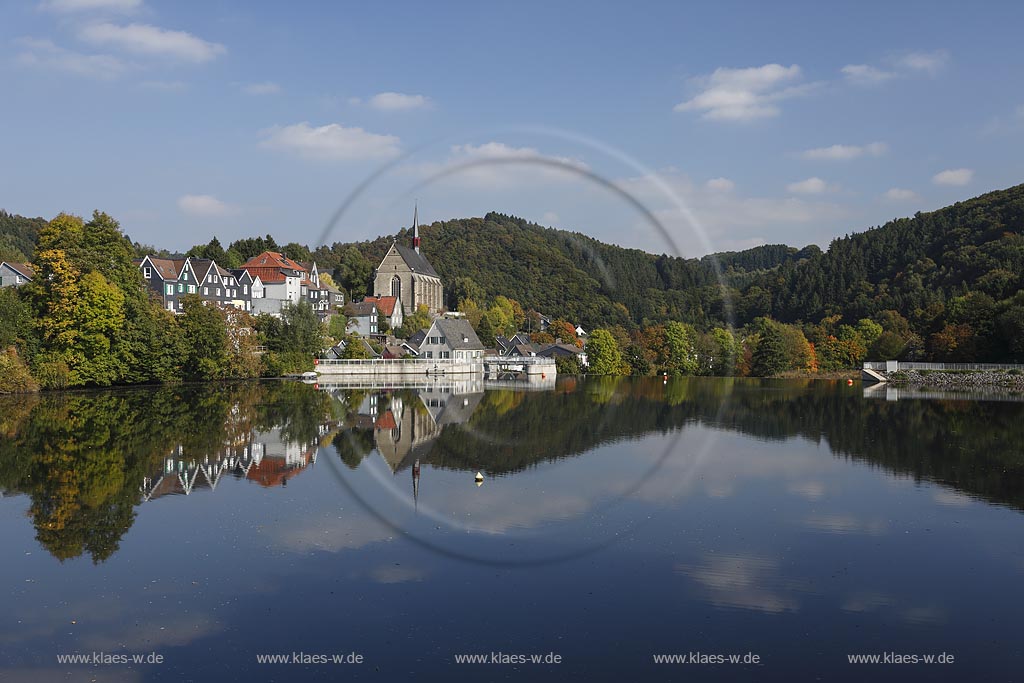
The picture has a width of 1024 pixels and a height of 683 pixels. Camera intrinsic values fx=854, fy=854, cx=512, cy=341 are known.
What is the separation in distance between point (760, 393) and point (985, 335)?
72.1 feet

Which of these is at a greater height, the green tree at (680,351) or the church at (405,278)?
the church at (405,278)

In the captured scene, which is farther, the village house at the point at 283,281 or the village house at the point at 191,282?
the village house at the point at 283,281

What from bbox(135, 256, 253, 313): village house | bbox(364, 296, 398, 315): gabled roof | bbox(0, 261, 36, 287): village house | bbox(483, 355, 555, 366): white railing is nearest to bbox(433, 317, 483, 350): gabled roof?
bbox(483, 355, 555, 366): white railing

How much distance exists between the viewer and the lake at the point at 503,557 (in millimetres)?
8984

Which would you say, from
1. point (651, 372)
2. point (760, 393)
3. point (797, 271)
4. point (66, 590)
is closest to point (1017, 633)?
point (66, 590)

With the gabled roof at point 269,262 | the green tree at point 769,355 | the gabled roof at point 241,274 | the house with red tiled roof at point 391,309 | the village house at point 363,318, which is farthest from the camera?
the house with red tiled roof at point 391,309

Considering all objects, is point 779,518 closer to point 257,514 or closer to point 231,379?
point 257,514

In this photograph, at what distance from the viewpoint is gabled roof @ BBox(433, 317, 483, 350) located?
67.6 meters

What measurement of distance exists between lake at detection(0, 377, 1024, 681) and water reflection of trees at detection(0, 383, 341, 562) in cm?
11

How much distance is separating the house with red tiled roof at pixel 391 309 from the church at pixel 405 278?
1.36m

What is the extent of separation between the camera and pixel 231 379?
176 ft

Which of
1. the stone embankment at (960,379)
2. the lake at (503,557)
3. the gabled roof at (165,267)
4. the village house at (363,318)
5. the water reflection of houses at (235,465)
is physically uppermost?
the gabled roof at (165,267)

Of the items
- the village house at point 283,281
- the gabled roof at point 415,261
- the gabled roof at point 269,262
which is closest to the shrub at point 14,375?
the village house at point 283,281

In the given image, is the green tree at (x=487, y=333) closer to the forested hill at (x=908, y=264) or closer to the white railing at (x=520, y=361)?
the white railing at (x=520, y=361)
